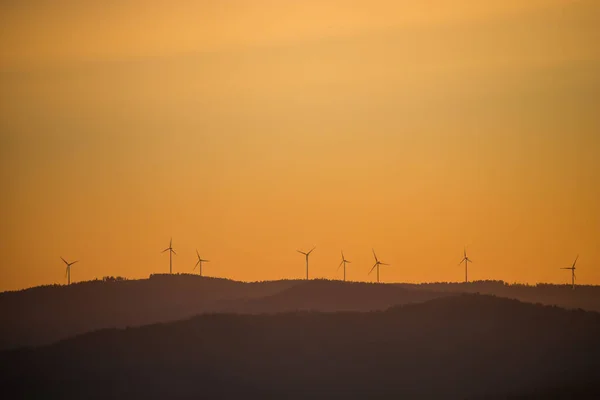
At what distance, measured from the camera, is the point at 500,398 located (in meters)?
197

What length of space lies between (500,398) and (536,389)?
16.9ft

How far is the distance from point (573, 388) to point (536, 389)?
7739mm

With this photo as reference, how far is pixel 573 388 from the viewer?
192 meters

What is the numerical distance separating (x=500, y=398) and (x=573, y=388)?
31.9 feet

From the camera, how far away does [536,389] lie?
199 meters
